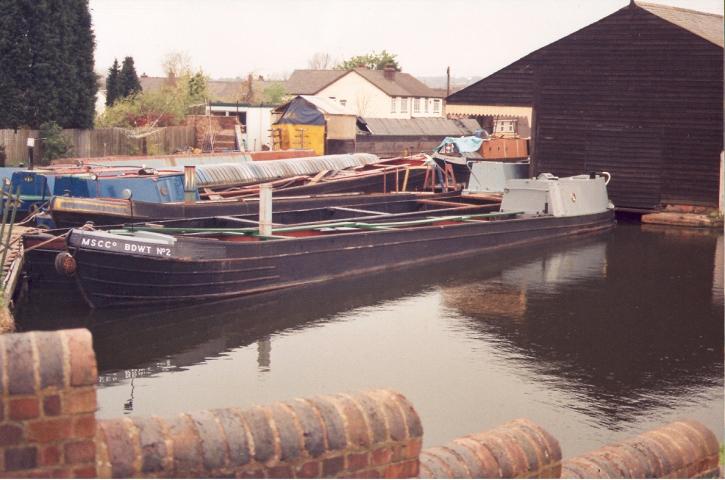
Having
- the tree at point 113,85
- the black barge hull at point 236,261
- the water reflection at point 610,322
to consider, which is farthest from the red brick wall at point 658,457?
the tree at point 113,85

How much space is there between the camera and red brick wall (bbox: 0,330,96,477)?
9.43ft

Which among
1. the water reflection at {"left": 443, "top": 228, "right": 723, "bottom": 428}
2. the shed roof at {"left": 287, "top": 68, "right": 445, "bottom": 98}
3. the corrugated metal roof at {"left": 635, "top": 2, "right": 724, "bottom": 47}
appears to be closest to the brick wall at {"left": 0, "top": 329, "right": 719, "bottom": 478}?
the water reflection at {"left": 443, "top": 228, "right": 723, "bottom": 428}

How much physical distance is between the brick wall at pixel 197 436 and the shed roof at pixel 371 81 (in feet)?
245

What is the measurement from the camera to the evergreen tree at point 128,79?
59812 mm

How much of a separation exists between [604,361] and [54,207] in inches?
508

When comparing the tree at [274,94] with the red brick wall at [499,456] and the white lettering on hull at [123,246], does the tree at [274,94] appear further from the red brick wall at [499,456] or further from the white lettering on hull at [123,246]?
the red brick wall at [499,456]

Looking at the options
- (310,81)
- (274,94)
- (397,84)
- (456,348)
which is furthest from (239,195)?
(310,81)

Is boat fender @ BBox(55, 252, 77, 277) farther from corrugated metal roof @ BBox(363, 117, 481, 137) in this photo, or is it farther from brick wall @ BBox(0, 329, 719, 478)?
corrugated metal roof @ BBox(363, 117, 481, 137)

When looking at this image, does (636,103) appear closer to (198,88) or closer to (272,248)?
(272,248)

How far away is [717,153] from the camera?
1312 inches

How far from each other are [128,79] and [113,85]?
122cm

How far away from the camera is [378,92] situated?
78.1m

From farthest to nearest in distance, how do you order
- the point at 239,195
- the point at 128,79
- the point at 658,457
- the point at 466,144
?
the point at 128,79
the point at 466,144
the point at 239,195
the point at 658,457

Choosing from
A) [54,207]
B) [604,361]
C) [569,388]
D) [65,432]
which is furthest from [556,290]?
[65,432]
